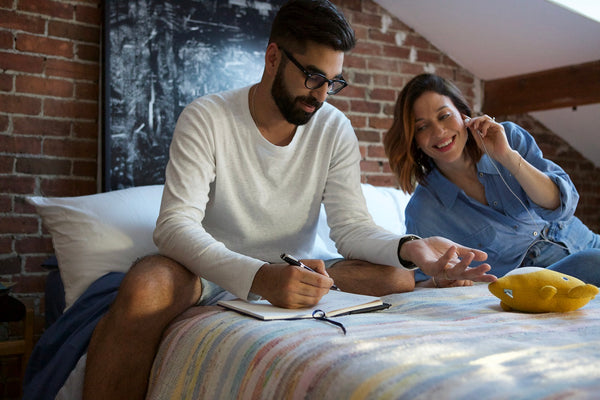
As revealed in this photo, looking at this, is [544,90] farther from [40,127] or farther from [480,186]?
[40,127]

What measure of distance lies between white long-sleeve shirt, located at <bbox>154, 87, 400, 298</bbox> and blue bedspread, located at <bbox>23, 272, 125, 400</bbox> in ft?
0.96

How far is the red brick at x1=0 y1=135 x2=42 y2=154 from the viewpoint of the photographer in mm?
2332

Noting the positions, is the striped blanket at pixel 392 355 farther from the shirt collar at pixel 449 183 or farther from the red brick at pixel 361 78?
the red brick at pixel 361 78

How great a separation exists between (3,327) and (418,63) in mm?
2559

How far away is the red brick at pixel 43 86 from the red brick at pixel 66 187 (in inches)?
14.3

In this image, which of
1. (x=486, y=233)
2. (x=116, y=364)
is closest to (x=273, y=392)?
(x=116, y=364)

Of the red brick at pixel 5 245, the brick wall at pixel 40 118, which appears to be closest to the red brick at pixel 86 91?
the brick wall at pixel 40 118

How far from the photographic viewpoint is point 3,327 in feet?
7.57

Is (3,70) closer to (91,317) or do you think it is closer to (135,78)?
(135,78)

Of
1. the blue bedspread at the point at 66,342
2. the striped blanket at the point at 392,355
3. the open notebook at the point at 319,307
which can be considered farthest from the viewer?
the blue bedspread at the point at 66,342

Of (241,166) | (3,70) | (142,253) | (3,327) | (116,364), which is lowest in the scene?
(3,327)

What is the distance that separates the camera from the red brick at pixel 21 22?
2346 mm

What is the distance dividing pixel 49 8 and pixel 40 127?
504 mm

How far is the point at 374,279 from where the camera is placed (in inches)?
62.6
